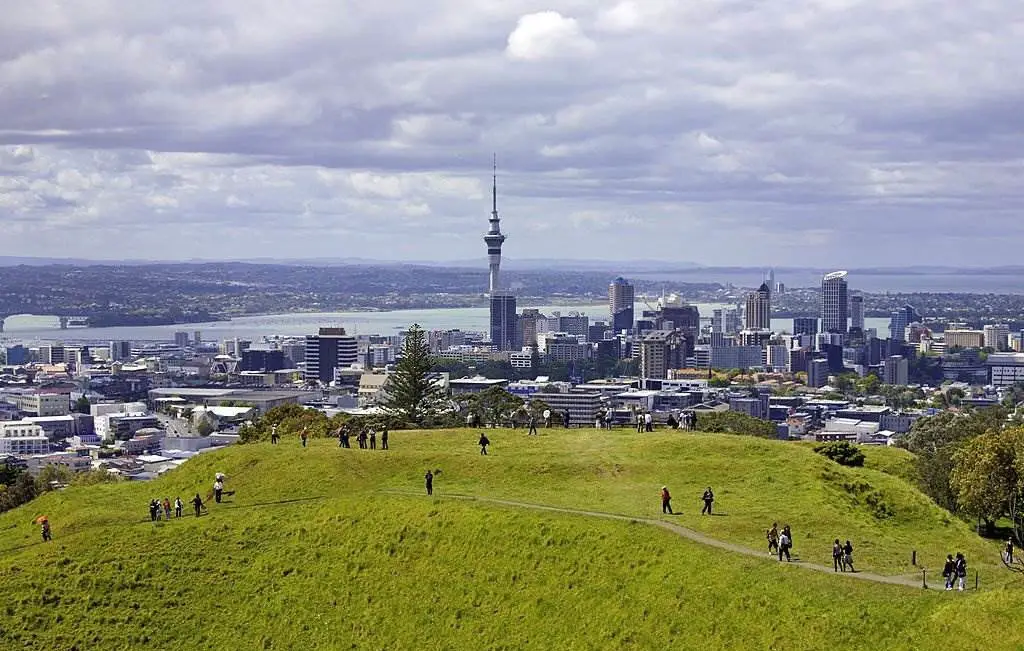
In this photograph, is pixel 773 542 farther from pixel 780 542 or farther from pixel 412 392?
pixel 412 392

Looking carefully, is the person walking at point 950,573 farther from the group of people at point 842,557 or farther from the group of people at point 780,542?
the group of people at point 780,542

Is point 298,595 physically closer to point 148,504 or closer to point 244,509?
point 244,509

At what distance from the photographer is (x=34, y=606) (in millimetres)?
35469

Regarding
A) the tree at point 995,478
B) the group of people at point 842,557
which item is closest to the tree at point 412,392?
the tree at point 995,478

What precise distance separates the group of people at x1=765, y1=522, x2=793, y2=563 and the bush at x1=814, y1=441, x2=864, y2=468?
16008 mm

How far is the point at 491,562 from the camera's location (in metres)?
37.0

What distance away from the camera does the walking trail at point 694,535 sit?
108 ft

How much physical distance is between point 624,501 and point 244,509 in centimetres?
1182

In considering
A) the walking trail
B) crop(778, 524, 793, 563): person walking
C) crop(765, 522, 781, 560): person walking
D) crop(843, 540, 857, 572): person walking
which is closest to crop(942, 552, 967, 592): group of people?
the walking trail

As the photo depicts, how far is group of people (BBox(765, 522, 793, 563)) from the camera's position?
113ft

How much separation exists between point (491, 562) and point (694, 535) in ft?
18.4

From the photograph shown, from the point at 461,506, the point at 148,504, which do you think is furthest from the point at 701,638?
the point at 148,504

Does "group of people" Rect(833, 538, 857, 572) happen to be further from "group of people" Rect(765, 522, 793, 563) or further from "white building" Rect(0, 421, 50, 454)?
"white building" Rect(0, 421, 50, 454)

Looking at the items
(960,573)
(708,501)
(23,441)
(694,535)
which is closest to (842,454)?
(708,501)
